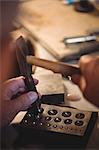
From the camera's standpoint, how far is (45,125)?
70cm

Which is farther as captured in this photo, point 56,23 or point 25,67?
point 56,23

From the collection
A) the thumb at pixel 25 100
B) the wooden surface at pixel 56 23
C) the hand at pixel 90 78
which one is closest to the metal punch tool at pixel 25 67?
the thumb at pixel 25 100

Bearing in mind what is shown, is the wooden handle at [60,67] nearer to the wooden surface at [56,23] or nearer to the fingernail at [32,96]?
the fingernail at [32,96]

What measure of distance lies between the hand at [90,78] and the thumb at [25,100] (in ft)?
0.44

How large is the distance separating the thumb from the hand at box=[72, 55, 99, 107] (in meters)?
0.13

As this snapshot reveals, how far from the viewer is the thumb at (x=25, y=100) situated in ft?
2.35

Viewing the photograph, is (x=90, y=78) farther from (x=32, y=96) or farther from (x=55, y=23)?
(x=55, y=23)

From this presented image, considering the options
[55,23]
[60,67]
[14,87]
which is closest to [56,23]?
[55,23]

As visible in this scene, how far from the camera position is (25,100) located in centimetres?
72

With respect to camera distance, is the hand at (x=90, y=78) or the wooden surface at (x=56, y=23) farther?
the wooden surface at (x=56, y=23)

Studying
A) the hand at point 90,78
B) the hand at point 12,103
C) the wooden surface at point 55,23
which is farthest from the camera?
the wooden surface at point 55,23

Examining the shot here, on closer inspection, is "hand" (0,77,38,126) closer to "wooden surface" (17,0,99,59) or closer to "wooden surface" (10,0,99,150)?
"wooden surface" (10,0,99,150)

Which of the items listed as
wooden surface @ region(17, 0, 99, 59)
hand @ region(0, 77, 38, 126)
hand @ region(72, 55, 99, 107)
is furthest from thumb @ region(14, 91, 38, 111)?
wooden surface @ region(17, 0, 99, 59)

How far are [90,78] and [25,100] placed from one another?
17 centimetres
